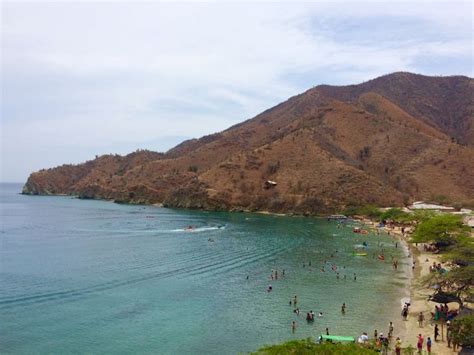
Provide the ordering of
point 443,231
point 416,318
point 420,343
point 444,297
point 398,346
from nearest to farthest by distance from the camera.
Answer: point 420,343 → point 398,346 → point 416,318 → point 444,297 → point 443,231

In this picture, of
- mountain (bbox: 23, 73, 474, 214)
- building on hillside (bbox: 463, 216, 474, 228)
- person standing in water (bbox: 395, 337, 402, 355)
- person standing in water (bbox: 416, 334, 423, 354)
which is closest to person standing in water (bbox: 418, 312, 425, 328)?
person standing in water (bbox: 416, 334, 423, 354)

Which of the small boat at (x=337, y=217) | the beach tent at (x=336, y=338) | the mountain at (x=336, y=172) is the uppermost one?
the mountain at (x=336, y=172)

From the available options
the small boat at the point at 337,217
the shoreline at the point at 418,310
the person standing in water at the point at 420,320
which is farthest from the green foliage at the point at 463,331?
the small boat at the point at 337,217

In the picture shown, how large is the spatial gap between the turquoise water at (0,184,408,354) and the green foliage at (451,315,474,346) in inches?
290

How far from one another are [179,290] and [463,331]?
2820cm

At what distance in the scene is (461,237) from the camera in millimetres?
63656

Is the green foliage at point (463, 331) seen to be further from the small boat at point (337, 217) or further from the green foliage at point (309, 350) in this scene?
the small boat at point (337, 217)

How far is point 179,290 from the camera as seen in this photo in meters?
50.5

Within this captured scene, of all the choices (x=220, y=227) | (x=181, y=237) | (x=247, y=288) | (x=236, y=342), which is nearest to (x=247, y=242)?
(x=181, y=237)

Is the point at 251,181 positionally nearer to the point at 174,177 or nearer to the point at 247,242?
the point at 174,177

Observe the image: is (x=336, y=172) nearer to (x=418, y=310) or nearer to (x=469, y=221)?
(x=469, y=221)

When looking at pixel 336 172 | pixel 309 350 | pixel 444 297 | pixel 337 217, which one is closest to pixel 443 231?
pixel 444 297

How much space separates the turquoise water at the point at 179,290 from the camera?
121 feet

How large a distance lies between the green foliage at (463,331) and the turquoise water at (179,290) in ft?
24.2
